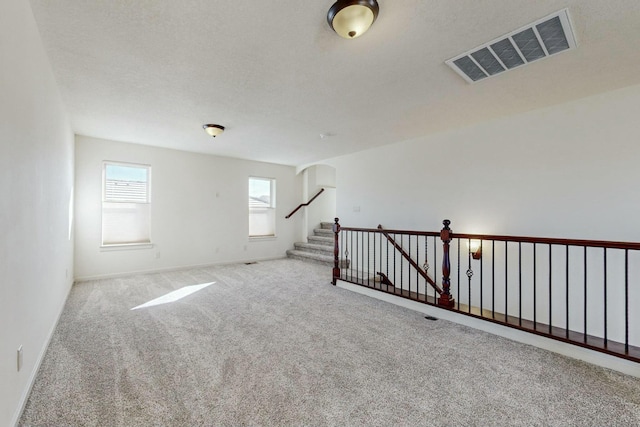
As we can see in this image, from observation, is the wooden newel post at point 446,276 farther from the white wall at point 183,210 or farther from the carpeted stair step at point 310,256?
the white wall at point 183,210

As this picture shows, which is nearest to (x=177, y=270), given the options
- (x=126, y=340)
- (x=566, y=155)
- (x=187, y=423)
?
(x=126, y=340)

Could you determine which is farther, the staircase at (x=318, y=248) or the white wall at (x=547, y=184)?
the staircase at (x=318, y=248)

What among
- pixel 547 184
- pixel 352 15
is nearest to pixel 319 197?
pixel 547 184

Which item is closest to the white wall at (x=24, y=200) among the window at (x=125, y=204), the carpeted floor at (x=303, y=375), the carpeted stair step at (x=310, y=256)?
the carpeted floor at (x=303, y=375)

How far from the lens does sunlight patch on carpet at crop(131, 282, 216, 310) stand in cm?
358

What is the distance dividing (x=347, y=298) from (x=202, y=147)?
13.2 feet

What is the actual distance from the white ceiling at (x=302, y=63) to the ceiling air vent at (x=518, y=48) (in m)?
0.08

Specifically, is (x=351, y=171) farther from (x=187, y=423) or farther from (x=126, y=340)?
(x=187, y=423)

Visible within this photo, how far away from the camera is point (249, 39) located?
82.0 inches

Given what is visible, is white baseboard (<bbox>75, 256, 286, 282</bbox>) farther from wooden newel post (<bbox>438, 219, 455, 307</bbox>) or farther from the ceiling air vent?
the ceiling air vent

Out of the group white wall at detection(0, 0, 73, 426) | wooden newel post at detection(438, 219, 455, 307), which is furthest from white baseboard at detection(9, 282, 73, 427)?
wooden newel post at detection(438, 219, 455, 307)

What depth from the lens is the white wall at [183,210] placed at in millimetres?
4715

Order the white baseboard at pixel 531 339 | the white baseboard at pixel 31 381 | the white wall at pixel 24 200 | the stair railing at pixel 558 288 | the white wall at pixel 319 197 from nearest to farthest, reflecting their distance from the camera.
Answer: the white wall at pixel 24 200 → the white baseboard at pixel 31 381 → the white baseboard at pixel 531 339 → the stair railing at pixel 558 288 → the white wall at pixel 319 197

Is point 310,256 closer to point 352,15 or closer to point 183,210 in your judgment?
point 183,210
